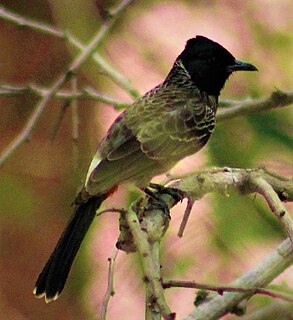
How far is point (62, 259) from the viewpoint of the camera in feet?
6.57

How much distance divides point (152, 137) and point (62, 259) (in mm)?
550

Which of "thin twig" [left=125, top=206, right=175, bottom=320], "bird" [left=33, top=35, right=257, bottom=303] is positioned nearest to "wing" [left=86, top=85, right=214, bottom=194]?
"bird" [left=33, top=35, right=257, bottom=303]

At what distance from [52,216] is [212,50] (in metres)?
1.41

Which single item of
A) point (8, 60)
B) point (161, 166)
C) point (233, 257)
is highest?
point (8, 60)

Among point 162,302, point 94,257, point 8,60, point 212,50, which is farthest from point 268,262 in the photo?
point 8,60

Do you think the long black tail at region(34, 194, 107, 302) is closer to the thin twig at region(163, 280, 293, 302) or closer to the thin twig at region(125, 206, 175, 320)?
the thin twig at region(125, 206, 175, 320)

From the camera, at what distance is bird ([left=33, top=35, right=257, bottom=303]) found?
6.66 ft

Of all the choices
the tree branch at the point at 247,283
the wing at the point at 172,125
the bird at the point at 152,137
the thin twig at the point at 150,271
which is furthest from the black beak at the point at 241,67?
the thin twig at the point at 150,271

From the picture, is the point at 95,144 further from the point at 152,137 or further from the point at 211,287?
the point at 211,287

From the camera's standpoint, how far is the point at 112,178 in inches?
84.7

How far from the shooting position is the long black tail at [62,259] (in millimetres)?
1978

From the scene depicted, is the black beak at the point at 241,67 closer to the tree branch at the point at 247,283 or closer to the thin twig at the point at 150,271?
the tree branch at the point at 247,283

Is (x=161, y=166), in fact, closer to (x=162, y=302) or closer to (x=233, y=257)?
(x=233, y=257)

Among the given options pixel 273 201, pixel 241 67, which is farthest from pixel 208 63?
pixel 273 201
